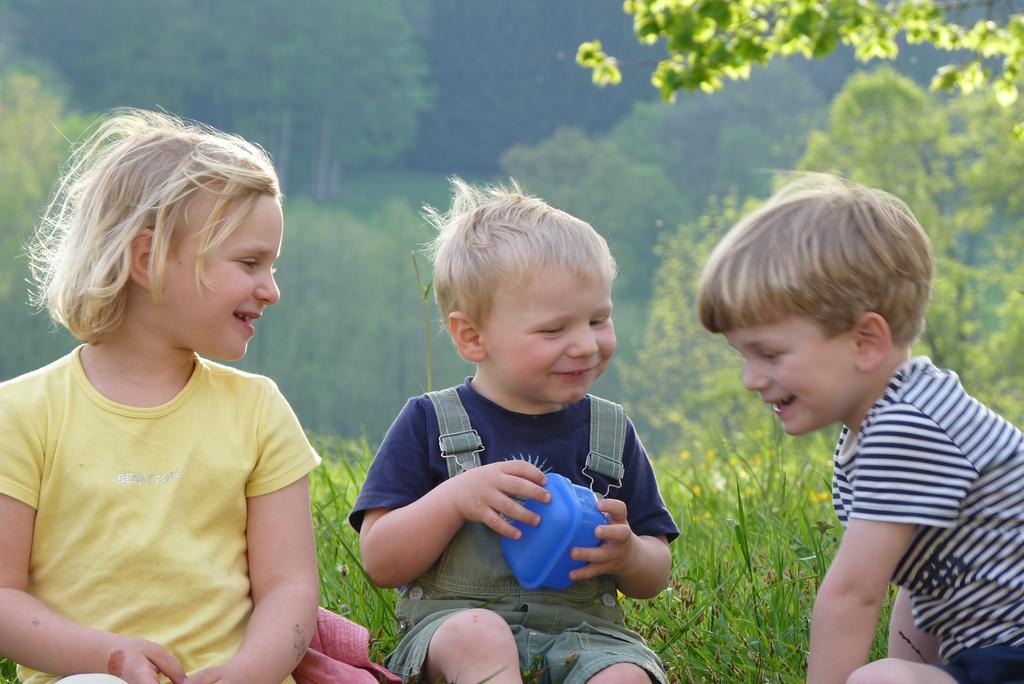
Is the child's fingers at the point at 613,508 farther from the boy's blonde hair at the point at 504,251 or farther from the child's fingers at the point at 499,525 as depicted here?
the boy's blonde hair at the point at 504,251

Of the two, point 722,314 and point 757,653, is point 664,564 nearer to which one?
point 757,653

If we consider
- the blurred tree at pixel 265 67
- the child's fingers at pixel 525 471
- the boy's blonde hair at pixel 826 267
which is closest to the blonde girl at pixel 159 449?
the child's fingers at pixel 525 471

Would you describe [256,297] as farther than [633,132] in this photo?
No

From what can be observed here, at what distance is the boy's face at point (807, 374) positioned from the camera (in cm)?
207

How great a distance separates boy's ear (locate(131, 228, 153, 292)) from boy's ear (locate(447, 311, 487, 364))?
61cm

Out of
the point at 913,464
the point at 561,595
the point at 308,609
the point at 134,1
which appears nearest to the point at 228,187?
the point at 308,609

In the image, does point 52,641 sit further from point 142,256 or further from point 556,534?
point 556,534

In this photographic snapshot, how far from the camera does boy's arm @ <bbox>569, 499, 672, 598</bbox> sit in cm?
221

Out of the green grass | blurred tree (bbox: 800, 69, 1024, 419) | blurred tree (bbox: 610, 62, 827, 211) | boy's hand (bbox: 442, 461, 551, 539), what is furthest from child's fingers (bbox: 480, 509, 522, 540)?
blurred tree (bbox: 610, 62, 827, 211)

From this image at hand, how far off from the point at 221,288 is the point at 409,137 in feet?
199

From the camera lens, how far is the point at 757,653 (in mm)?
2572

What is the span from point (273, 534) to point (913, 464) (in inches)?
43.1

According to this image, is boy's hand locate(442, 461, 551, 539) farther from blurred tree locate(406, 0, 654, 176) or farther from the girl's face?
blurred tree locate(406, 0, 654, 176)

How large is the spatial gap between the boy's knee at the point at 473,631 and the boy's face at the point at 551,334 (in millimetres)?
440
